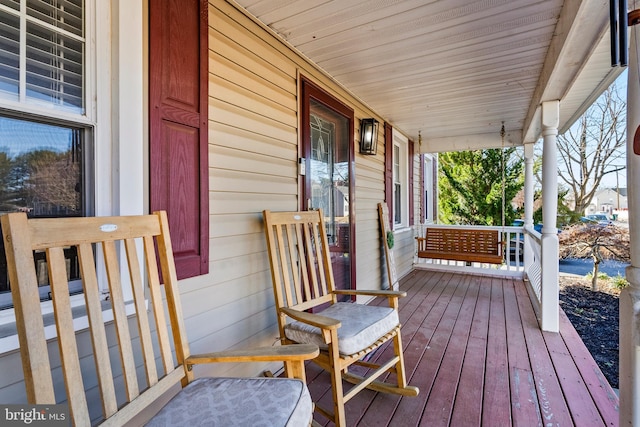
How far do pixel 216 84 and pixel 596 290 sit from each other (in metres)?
6.57

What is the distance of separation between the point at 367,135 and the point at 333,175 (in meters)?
0.82

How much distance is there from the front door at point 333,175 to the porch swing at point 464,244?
225cm

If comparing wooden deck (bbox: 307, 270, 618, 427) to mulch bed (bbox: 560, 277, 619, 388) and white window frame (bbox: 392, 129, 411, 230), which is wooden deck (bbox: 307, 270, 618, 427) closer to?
mulch bed (bbox: 560, 277, 619, 388)

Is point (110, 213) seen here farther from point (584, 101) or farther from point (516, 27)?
point (584, 101)

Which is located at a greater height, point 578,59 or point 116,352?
point 578,59

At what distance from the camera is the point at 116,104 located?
1306mm

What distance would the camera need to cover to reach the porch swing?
458 cm

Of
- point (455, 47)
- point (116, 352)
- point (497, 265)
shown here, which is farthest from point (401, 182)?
point (116, 352)

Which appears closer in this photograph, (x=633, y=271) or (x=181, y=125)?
(x=633, y=271)

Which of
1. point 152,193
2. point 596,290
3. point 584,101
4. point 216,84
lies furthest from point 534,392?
point 596,290

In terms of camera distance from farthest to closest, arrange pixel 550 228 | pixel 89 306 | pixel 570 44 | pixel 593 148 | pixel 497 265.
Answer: pixel 593 148 → pixel 497 265 → pixel 550 228 → pixel 570 44 → pixel 89 306

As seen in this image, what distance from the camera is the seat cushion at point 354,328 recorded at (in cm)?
162

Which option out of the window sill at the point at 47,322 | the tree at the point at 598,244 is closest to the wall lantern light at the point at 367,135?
the window sill at the point at 47,322

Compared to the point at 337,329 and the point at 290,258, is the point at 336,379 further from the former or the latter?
the point at 290,258
